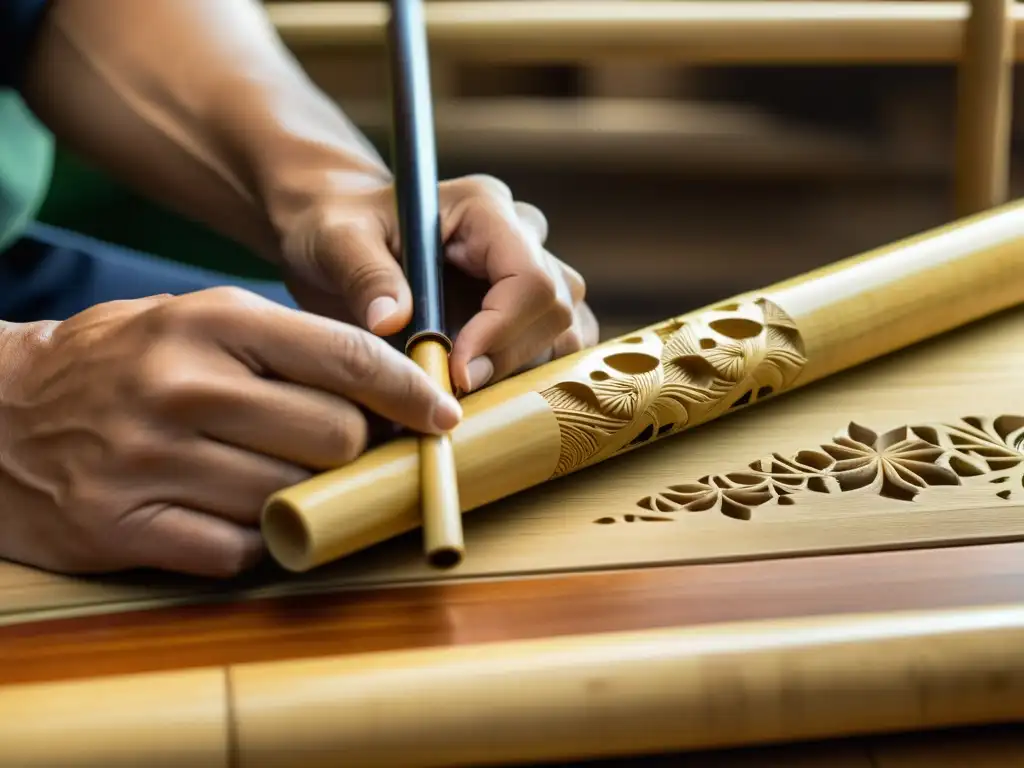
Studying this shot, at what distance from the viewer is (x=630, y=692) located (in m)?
0.37

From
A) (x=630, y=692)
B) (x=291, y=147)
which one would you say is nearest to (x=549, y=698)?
(x=630, y=692)

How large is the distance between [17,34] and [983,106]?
765 mm

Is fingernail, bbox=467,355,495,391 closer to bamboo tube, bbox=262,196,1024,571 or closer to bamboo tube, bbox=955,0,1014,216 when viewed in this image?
bamboo tube, bbox=262,196,1024,571

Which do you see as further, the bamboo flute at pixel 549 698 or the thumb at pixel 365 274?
the thumb at pixel 365 274

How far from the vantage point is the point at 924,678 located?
380mm

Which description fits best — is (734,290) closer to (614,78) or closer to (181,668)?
(614,78)

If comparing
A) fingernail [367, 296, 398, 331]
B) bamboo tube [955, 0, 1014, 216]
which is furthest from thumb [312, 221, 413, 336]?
bamboo tube [955, 0, 1014, 216]

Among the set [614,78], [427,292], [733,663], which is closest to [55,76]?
[427,292]

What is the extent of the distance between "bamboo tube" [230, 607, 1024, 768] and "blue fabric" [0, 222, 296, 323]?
430 millimetres

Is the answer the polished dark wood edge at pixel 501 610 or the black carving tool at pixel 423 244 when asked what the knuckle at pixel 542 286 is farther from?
the polished dark wood edge at pixel 501 610

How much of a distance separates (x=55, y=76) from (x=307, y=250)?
1.09 feet

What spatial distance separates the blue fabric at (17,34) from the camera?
807 mm

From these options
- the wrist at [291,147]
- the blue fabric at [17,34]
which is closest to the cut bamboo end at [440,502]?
the wrist at [291,147]

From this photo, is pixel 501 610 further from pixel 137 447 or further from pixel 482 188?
pixel 482 188
